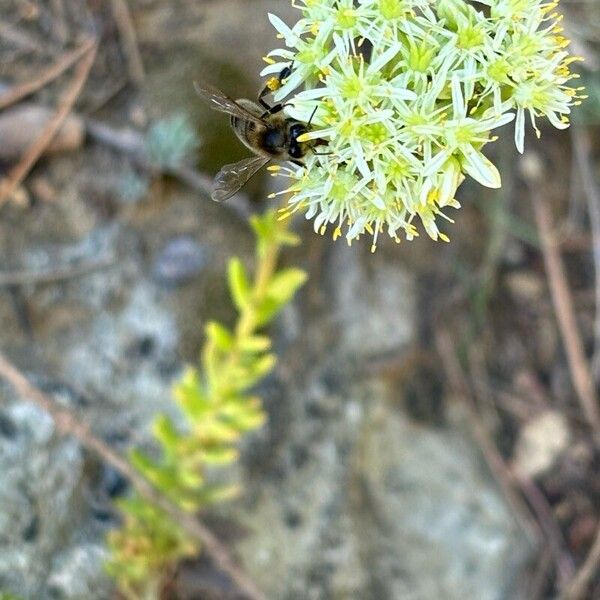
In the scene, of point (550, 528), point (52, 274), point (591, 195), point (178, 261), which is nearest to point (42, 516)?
point (52, 274)

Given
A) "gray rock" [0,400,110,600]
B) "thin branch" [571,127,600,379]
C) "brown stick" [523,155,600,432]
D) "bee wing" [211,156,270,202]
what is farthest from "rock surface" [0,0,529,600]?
"bee wing" [211,156,270,202]

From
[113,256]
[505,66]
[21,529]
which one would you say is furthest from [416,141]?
[21,529]

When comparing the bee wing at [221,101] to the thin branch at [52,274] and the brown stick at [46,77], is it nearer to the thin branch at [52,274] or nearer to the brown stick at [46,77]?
the thin branch at [52,274]

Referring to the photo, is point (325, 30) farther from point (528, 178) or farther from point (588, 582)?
point (588, 582)

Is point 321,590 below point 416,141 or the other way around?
below

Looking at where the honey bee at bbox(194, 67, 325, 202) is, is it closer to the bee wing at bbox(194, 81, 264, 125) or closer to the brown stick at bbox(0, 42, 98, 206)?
the bee wing at bbox(194, 81, 264, 125)
